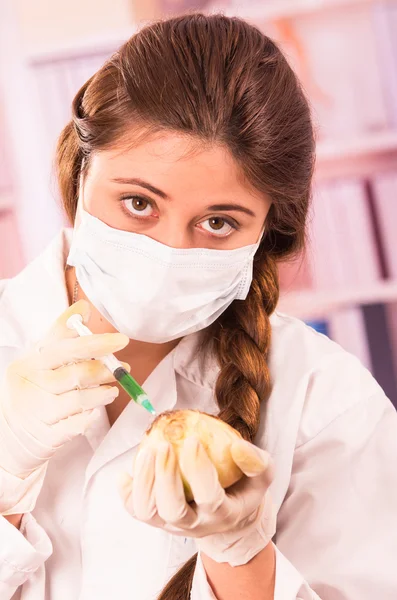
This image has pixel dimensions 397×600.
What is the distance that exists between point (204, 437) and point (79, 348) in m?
0.23

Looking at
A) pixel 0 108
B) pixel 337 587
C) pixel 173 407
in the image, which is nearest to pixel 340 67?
pixel 0 108

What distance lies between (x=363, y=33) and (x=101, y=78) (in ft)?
4.77

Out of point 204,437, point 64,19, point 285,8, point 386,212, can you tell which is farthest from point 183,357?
point 64,19

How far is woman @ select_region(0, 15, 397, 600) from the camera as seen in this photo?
3.44ft

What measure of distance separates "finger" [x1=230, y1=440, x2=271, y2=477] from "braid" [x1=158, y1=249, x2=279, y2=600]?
33 cm

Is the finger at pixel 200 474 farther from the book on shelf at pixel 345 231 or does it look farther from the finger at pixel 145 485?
the book on shelf at pixel 345 231

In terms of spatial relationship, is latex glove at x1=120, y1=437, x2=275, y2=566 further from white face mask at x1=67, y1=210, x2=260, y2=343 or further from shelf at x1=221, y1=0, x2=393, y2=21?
shelf at x1=221, y1=0, x2=393, y2=21

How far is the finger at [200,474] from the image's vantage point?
0.81 meters

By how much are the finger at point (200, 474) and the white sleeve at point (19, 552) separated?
36 cm

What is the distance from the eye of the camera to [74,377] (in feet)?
3.30

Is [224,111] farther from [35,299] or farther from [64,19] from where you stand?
[64,19]

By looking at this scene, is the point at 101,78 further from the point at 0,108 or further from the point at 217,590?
the point at 0,108

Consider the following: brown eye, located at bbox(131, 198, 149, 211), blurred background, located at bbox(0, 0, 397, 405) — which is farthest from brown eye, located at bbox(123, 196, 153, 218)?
blurred background, located at bbox(0, 0, 397, 405)

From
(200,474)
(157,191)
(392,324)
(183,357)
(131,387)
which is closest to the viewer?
(200,474)
